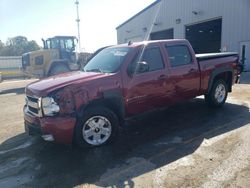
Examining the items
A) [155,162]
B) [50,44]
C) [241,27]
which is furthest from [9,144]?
[241,27]

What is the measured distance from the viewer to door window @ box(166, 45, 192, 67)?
19.3 ft

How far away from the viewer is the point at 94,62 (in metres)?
5.93

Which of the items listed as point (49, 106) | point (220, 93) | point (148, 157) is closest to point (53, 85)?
point (49, 106)

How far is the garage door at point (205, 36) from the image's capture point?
21.6 meters

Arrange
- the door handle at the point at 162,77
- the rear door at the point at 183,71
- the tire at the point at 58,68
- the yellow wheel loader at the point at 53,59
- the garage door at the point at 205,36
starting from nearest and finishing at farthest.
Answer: the door handle at the point at 162,77, the rear door at the point at 183,71, the tire at the point at 58,68, the yellow wheel loader at the point at 53,59, the garage door at the point at 205,36

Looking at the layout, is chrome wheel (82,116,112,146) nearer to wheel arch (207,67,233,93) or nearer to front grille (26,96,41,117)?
front grille (26,96,41,117)

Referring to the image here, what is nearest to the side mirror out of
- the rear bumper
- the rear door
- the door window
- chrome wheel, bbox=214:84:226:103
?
the rear door

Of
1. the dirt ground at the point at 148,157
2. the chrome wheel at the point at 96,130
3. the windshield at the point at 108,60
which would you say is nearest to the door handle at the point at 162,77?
the windshield at the point at 108,60

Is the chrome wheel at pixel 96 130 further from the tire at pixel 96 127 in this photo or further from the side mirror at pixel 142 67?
the side mirror at pixel 142 67

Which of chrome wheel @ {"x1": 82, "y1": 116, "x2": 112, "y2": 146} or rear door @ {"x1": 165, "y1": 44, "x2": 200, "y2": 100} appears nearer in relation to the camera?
chrome wheel @ {"x1": 82, "y1": 116, "x2": 112, "y2": 146}

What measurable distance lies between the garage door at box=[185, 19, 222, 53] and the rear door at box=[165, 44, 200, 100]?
15.9m

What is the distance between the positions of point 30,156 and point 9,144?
104cm

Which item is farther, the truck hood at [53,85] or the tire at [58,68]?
the tire at [58,68]

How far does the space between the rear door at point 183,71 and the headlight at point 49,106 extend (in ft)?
8.81
